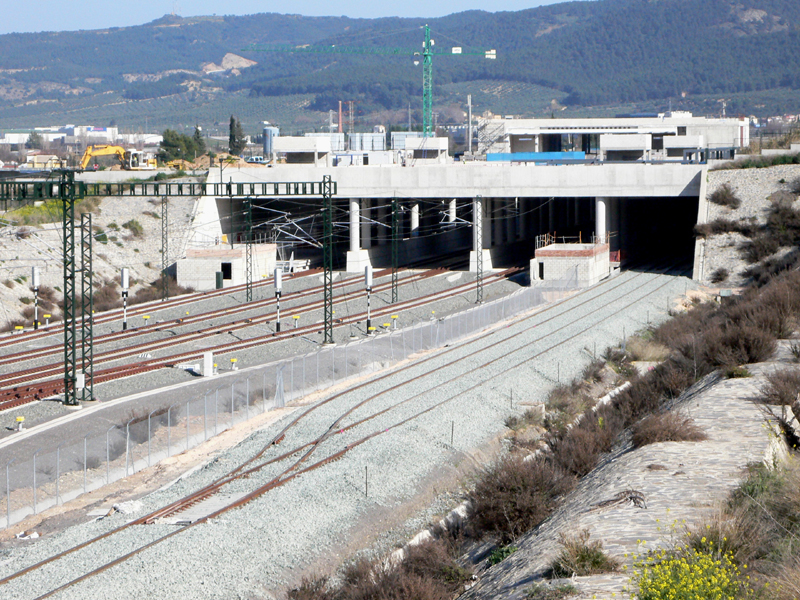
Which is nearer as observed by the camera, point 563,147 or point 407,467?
point 407,467

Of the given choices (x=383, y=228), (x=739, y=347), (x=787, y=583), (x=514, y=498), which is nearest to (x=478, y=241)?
(x=383, y=228)

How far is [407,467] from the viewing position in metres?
23.6

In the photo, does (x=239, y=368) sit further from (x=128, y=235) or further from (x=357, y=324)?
(x=128, y=235)

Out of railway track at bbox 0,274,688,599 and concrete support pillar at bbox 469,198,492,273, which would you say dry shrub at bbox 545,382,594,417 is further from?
concrete support pillar at bbox 469,198,492,273

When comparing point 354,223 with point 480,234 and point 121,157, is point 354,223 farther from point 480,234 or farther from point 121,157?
point 121,157

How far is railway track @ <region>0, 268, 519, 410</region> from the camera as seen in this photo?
3288 centimetres

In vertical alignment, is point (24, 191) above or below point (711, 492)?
above

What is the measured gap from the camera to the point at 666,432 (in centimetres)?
2005

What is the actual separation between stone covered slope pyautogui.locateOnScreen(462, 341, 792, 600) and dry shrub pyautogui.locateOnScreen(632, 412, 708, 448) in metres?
0.20

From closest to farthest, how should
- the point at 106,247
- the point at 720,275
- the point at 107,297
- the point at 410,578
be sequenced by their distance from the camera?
1. the point at 410,578
2. the point at 720,275
3. the point at 107,297
4. the point at 106,247

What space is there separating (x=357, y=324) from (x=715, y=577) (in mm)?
38288

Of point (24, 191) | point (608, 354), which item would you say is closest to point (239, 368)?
point (24, 191)

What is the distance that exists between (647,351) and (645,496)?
2218cm

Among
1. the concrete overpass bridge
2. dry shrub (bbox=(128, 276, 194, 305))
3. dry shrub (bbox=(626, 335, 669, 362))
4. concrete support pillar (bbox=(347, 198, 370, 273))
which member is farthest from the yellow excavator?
dry shrub (bbox=(626, 335, 669, 362))
